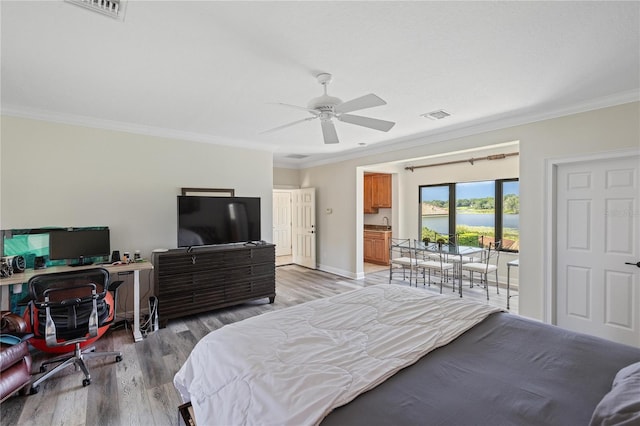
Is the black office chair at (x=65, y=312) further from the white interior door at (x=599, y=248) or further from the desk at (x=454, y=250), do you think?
the white interior door at (x=599, y=248)

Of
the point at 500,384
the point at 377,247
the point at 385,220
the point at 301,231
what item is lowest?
the point at 377,247

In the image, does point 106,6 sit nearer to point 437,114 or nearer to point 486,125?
point 437,114

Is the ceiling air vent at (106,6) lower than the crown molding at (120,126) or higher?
higher

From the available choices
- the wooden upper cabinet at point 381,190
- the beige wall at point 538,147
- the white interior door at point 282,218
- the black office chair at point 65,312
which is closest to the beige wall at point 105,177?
the black office chair at point 65,312

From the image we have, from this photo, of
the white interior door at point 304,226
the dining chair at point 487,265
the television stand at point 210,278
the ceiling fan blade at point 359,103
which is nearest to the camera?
the ceiling fan blade at point 359,103

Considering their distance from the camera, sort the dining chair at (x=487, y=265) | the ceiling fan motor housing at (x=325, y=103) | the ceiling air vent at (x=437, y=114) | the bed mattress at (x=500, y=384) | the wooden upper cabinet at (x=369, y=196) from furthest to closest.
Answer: the wooden upper cabinet at (x=369, y=196) < the dining chair at (x=487, y=265) < the ceiling air vent at (x=437, y=114) < the ceiling fan motor housing at (x=325, y=103) < the bed mattress at (x=500, y=384)

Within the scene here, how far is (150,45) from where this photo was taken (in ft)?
6.78

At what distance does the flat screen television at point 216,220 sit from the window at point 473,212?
427 centimetres

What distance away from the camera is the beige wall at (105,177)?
334 cm

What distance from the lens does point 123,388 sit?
239 centimetres

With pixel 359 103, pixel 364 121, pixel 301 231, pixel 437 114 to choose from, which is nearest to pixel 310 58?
pixel 359 103

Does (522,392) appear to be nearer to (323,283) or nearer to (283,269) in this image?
(323,283)

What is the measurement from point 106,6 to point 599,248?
15.9ft

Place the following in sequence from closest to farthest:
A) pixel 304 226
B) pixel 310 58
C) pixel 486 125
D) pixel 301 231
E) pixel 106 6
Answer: pixel 106 6, pixel 310 58, pixel 486 125, pixel 304 226, pixel 301 231
